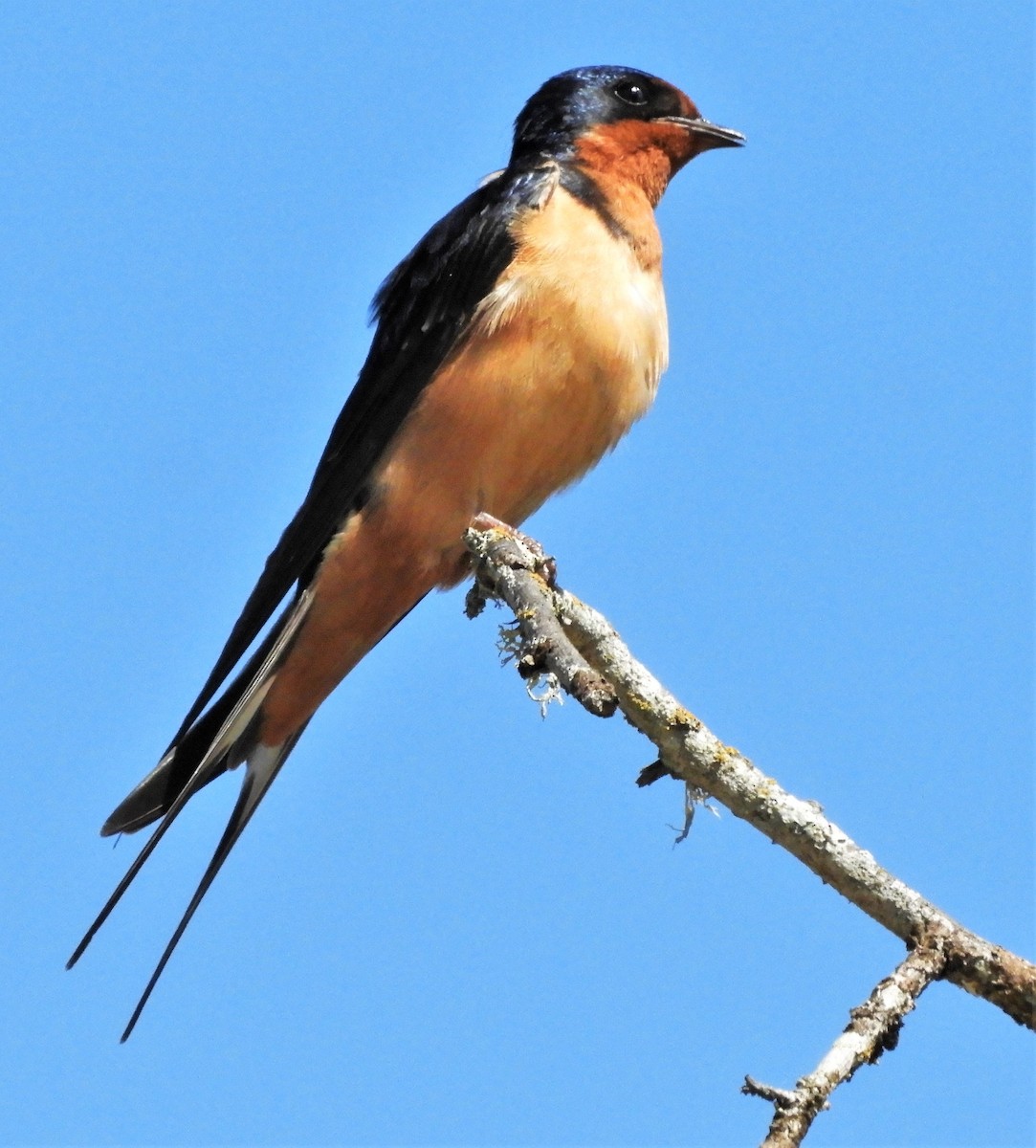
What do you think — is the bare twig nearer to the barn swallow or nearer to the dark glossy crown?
the barn swallow

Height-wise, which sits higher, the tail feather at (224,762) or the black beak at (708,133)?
the black beak at (708,133)

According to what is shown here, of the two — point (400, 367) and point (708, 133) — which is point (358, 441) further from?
point (708, 133)

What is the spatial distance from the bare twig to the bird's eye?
520 centimetres

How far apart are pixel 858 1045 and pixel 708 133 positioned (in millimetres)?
5392

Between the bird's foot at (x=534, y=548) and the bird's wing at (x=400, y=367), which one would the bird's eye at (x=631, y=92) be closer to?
the bird's wing at (x=400, y=367)

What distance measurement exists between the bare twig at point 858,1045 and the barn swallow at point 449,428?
3251 millimetres

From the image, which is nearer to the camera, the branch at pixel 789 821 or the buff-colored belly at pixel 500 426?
the branch at pixel 789 821

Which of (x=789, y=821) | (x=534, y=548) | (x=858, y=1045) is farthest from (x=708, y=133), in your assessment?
(x=858, y=1045)

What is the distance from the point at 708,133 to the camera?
7531 mm

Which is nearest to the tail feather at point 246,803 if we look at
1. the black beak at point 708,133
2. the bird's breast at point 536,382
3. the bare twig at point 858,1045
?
the bird's breast at point 536,382

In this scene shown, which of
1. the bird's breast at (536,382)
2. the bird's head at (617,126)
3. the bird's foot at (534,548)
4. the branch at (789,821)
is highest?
the bird's head at (617,126)

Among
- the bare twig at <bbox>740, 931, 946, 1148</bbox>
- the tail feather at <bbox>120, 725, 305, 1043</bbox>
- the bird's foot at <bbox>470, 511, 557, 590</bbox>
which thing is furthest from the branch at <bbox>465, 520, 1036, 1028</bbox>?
the tail feather at <bbox>120, 725, 305, 1043</bbox>

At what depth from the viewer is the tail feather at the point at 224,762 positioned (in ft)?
18.7

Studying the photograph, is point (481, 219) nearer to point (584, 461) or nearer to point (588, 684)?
point (584, 461)
